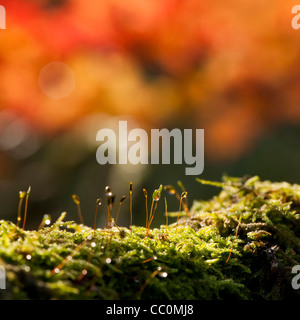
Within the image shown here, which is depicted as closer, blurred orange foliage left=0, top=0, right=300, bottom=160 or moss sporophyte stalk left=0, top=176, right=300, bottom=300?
moss sporophyte stalk left=0, top=176, right=300, bottom=300

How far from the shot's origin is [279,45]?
6109 millimetres

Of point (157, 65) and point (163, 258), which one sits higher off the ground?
point (157, 65)

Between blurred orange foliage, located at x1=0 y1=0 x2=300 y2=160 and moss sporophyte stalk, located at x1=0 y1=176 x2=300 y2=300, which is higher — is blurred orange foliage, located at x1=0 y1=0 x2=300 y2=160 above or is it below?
above

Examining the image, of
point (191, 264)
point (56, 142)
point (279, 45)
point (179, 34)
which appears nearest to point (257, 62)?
point (279, 45)

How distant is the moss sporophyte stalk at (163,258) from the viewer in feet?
2.84

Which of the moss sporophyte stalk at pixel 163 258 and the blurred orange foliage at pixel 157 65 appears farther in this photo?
the blurred orange foliage at pixel 157 65

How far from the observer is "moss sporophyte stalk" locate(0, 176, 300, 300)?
2.84 ft

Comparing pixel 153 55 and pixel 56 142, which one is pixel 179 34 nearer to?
pixel 153 55

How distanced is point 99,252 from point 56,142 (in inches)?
210

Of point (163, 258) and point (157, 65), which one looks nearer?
point (163, 258)

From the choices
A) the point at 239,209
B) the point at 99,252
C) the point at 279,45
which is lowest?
the point at 99,252

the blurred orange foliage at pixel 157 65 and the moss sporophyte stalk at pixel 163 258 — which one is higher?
the blurred orange foliage at pixel 157 65

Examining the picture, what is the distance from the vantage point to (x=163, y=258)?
106 centimetres
